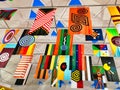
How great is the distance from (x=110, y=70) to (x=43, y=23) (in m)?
1.71

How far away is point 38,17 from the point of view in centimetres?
363

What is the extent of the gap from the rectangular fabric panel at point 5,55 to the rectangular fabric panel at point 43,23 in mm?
734

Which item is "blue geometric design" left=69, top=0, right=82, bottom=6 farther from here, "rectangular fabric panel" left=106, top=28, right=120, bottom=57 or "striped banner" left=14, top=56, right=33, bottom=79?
"striped banner" left=14, top=56, right=33, bottom=79

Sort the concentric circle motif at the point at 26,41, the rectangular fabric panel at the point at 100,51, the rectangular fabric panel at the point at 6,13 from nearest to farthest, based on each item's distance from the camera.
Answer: the rectangular fabric panel at the point at 6,13 < the concentric circle motif at the point at 26,41 < the rectangular fabric panel at the point at 100,51

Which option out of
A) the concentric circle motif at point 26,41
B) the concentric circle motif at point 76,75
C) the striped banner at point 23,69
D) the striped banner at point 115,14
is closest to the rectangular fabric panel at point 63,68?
the concentric circle motif at point 76,75

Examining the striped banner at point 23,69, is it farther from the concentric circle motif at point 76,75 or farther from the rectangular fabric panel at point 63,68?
the concentric circle motif at point 76,75

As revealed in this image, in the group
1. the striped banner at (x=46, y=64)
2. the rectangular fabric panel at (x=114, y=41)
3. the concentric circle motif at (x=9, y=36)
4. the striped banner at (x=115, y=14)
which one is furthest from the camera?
the striped banner at (x=46, y=64)

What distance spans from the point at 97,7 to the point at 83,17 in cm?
50

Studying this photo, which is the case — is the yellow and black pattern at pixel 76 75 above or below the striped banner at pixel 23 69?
below

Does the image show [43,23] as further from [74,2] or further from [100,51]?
[100,51]

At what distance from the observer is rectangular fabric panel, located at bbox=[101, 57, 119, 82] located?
3.91 m

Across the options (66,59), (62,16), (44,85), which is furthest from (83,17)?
(44,85)

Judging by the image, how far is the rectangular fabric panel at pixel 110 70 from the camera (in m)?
3.91

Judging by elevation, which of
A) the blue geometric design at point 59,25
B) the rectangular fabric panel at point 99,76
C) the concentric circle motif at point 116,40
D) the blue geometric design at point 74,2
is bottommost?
the rectangular fabric panel at point 99,76
